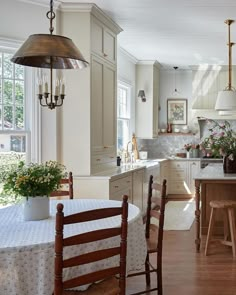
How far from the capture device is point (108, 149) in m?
5.50

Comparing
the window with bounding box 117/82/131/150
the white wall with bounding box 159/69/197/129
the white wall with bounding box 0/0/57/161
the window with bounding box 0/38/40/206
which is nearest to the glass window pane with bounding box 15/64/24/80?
the window with bounding box 0/38/40/206

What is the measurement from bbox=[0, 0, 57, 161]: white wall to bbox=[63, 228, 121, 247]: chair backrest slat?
265 centimetres

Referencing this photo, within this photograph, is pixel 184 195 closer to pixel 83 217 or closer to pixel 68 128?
pixel 68 128

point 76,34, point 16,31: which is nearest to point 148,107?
point 76,34

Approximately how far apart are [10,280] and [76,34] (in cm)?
337

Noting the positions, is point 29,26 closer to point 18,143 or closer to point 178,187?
point 18,143

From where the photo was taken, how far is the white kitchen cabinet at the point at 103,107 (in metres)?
4.97

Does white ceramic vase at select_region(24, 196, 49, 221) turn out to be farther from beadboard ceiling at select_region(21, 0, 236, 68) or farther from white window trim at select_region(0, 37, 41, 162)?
beadboard ceiling at select_region(21, 0, 236, 68)

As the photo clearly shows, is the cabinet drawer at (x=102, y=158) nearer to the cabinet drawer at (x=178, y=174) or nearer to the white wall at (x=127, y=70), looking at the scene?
the white wall at (x=127, y=70)

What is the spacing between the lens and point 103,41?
5.24 meters

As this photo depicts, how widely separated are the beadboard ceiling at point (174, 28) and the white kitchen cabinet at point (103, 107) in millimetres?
675

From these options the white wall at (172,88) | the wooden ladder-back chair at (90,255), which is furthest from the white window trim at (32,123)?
the white wall at (172,88)

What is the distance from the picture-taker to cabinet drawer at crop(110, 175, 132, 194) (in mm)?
4828

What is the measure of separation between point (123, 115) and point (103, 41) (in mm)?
2697
